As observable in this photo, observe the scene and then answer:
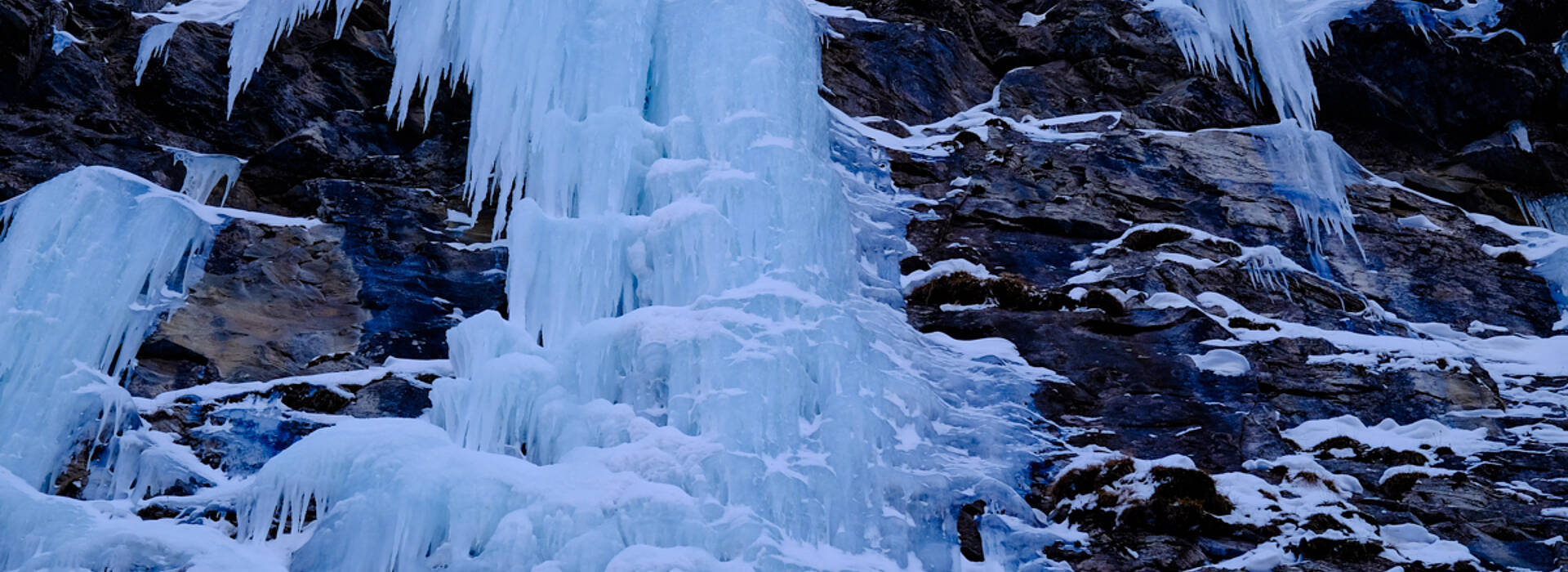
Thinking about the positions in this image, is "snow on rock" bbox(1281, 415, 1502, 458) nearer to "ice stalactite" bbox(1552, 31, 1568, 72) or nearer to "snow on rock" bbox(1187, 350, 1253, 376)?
"snow on rock" bbox(1187, 350, 1253, 376)

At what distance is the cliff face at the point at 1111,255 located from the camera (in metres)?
9.05

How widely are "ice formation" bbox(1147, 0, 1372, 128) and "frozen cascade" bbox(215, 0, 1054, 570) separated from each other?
474 centimetres

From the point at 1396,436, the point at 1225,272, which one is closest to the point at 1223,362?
the point at 1396,436

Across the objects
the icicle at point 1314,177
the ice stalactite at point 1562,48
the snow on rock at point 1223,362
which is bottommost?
the snow on rock at point 1223,362

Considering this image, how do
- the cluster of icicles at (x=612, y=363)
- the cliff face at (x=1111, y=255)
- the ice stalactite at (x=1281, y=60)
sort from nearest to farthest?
the cluster of icicles at (x=612, y=363) < the cliff face at (x=1111, y=255) < the ice stalactite at (x=1281, y=60)

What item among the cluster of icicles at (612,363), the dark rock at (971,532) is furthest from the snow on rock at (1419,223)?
the dark rock at (971,532)

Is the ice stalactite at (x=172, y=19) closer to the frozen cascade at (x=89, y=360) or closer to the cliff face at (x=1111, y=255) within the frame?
the cliff face at (x=1111, y=255)

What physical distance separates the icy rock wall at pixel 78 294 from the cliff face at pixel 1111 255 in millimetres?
290

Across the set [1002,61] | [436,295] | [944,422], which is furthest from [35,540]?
[1002,61]

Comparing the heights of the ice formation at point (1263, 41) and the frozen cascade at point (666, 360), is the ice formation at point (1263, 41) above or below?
above

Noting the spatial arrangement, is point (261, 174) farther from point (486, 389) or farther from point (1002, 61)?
point (1002, 61)

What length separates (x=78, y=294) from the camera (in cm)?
984

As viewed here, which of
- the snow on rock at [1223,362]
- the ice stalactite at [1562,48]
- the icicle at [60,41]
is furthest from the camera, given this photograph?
the ice stalactite at [1562,48]

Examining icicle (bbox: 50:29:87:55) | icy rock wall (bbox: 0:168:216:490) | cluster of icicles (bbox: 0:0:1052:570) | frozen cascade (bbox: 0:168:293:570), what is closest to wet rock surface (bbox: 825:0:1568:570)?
cluster of icicles (bbox: 0:0:1052:570)
